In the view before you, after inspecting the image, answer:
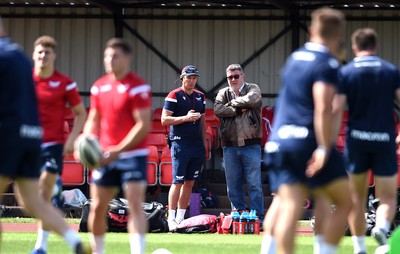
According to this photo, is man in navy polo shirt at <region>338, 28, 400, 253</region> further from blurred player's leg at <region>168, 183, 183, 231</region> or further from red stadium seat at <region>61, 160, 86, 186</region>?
red stadium seat at <region>61, 160, 86, 186</region>

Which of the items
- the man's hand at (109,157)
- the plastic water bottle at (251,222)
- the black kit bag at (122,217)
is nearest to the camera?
the man's hand at (109,157)

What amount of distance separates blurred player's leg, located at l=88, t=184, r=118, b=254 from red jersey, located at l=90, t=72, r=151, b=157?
417 mm

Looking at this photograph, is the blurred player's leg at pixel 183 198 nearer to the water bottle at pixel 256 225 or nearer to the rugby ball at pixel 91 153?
the water bottle at pixel 256 225

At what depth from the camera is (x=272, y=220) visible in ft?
33.8

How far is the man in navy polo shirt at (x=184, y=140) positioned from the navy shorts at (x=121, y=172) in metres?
7.27

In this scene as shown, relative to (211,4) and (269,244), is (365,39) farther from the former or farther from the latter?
(211,4)

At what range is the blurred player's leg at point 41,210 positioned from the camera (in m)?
9.57

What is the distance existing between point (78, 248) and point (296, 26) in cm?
1612

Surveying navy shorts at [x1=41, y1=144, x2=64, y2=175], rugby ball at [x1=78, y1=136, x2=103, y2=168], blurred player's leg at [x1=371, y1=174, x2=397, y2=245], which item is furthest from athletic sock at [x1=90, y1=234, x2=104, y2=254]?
blurred player's leg at [x1=371, y1=174, x2=397, y2=245]

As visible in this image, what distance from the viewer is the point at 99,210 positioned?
10812mm

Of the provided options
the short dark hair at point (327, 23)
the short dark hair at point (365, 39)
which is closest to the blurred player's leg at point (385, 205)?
the short dark hair at point (365, 39)

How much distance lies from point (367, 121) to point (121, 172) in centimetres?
272

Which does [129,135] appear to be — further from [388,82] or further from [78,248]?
[388,82]

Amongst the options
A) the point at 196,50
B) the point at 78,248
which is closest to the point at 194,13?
the point at 196,50
